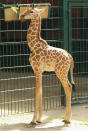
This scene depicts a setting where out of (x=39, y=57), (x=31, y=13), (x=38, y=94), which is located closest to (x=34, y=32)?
(x=31, y=13)

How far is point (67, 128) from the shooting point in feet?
17.4

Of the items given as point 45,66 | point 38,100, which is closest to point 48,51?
point 45,66

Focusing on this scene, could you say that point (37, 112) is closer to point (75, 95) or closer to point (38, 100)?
point (38, 100)

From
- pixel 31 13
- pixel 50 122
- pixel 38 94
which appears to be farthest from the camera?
pixel 50 122

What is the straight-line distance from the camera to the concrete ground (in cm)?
530

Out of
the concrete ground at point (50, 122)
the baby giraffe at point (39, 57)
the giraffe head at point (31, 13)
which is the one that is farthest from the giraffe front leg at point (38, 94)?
the giraffe head at point (31, 13)

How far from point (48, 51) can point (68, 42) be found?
1.31m

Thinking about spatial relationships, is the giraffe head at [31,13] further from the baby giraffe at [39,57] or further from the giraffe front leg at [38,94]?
the giraffe front leg at [38,94]

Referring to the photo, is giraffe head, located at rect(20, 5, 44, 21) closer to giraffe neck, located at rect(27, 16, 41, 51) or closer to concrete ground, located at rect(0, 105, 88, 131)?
giraffe neck, located at rect(27, 16, 41, 51)

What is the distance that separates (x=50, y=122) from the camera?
5.64 meters

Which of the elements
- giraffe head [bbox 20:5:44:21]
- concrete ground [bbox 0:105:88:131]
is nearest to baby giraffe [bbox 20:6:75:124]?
giraffe head [bbox 20:5:44:21]

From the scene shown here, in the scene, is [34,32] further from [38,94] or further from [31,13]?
[38,94]

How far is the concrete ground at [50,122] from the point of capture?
5297 mm

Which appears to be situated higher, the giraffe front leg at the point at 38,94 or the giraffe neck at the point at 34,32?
the giraffe neck at the point at 34,32
